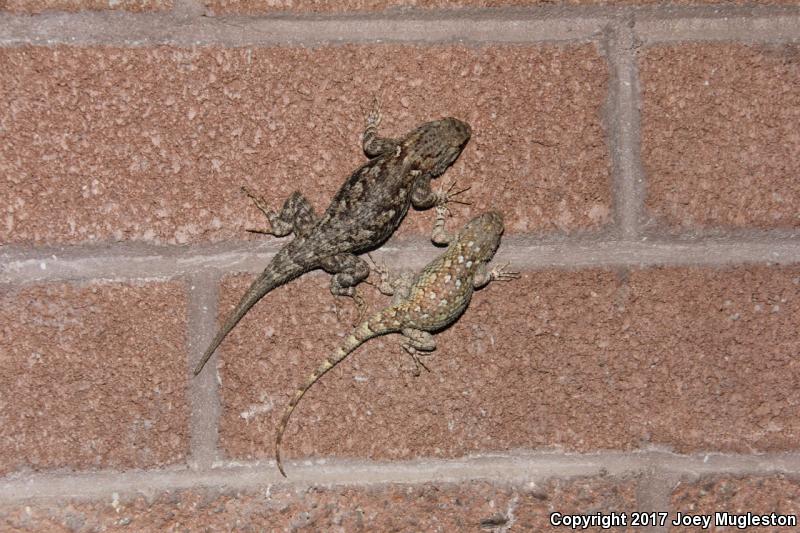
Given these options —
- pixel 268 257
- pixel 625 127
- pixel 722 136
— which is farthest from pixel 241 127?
pixel 722 136

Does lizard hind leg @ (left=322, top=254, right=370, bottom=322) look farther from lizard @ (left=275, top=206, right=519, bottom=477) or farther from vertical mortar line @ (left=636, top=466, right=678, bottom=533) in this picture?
vertical mortar line @ (left=636, top=466, right=678, bottom=533)

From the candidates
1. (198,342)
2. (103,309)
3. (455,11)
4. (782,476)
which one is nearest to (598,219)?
(455,11)

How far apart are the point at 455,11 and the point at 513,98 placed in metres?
0.24

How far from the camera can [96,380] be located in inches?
55.4

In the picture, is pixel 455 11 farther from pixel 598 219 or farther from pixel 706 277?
pixel 706 277

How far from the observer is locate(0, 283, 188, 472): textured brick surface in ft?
4.58

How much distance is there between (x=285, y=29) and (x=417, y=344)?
0.78 metres

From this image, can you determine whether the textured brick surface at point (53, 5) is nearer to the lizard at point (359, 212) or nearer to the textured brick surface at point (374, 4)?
the textured brick surface at point (374, 4)

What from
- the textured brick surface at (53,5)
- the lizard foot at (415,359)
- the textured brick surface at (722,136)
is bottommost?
the lizard foot at (415,359)

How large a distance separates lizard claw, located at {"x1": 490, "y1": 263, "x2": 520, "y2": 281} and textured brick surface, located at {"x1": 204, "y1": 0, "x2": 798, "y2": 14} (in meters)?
0.60

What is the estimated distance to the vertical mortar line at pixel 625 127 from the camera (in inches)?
55.3

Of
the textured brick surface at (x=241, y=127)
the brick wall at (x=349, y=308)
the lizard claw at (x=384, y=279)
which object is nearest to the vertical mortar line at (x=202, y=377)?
the brick wall at (x=349, y=308)

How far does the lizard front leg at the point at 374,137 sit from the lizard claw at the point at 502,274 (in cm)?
37

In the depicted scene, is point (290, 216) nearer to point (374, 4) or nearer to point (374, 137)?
point (374, 137)
